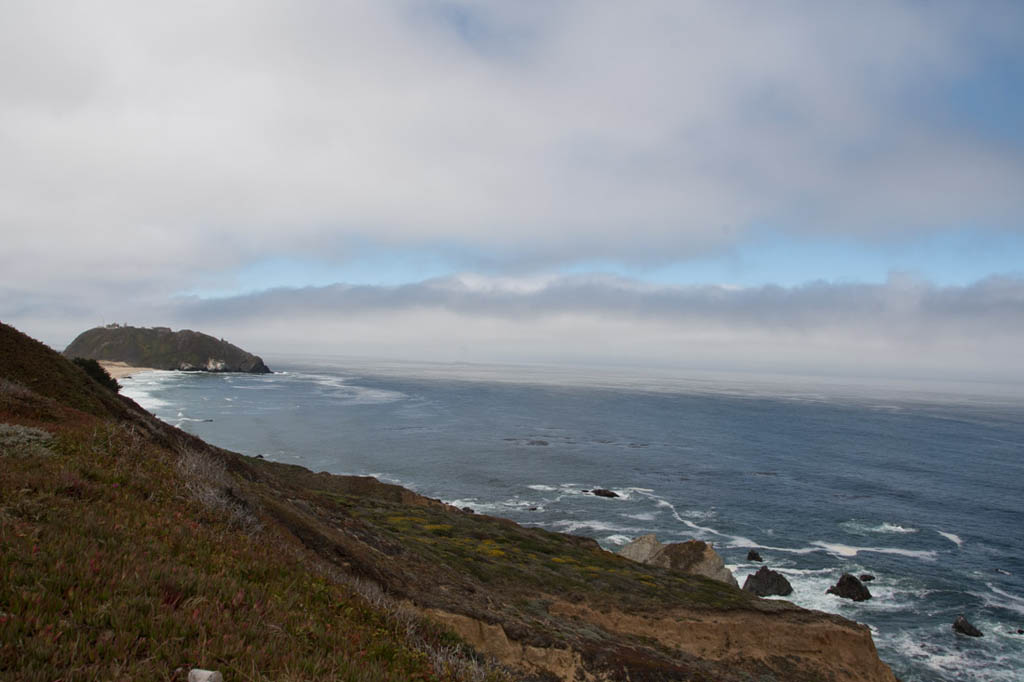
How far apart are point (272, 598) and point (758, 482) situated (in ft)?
236

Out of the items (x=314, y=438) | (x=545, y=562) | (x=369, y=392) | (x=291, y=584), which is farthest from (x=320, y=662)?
(x=369, y=392)

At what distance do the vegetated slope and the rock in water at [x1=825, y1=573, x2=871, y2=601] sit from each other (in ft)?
50.0

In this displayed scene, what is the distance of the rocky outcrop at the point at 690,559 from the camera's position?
35344 mm

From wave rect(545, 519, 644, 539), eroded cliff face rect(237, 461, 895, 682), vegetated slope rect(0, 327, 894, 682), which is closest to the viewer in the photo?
vegetated slope rect(0, 327, 894, 682)

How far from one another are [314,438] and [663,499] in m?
54.9

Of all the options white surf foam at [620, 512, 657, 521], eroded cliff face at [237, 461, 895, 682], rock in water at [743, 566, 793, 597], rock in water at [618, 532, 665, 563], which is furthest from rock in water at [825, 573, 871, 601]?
white surf foam at [620, 512, 657, 521]

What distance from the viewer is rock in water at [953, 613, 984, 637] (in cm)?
3322

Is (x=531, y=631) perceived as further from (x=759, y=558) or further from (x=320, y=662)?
Answer: (x=759, y=558)

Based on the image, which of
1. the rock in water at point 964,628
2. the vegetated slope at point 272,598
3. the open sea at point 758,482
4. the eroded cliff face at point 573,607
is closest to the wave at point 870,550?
the open sea at point 758,482

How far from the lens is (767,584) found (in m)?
38.3

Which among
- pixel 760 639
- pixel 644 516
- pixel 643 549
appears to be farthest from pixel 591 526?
pixel 760 639

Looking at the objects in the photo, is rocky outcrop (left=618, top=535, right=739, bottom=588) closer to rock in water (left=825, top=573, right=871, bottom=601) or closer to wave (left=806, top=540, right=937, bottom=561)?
rock in water (left=825, top=573, right=871, bottom=601)

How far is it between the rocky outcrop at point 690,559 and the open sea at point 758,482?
22.1 feet

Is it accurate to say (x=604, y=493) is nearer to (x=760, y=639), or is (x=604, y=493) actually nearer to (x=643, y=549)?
(x=643, y=549)
